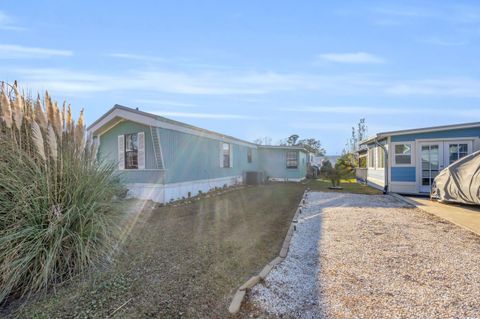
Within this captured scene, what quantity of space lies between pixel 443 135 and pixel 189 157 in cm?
1119

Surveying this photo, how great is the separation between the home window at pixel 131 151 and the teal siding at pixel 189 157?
160 cm

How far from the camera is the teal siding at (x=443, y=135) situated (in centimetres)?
1030

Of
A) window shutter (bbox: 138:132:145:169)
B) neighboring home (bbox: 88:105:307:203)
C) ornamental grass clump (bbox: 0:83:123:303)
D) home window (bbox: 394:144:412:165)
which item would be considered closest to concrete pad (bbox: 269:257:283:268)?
ornamental grass clump (bbox: 0:83:123:303)

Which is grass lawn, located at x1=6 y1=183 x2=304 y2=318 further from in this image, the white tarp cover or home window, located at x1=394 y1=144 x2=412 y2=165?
home window, located at x1=394 y1=144 x2=412 y2=165

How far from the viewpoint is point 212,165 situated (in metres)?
12.9

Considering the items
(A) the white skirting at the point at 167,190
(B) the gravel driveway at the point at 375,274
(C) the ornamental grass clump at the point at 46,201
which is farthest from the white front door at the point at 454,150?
(C) the ornamental grass clump at the point at 46,201

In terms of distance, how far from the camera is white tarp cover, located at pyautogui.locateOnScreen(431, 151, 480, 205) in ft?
24.7

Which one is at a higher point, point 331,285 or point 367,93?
point 367,93

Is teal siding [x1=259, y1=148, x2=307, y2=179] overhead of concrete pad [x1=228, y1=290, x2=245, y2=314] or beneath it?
overhead

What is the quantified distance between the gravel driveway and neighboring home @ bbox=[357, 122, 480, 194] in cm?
606

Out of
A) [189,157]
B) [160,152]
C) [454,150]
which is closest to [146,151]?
[160,152]

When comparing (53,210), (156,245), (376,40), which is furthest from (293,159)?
(53,210)

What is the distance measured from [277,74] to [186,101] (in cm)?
474

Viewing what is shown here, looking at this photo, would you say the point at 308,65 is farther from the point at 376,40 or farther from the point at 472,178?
the point at 472,178
